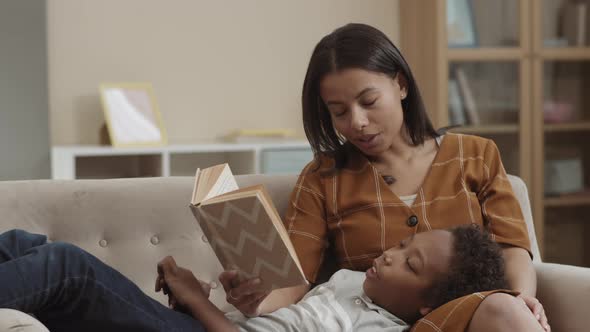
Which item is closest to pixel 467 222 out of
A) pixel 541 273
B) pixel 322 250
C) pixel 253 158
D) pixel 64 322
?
pixel 541 273

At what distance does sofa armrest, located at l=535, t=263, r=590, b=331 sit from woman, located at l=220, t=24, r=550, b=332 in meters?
0.04

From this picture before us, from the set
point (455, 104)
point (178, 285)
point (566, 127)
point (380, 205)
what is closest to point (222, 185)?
point (178, 285)

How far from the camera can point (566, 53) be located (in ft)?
12.1

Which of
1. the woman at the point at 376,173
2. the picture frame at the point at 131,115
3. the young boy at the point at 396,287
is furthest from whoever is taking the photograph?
the picture frame at the point at 131,115

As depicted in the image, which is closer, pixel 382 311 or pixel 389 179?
pixel 382 311

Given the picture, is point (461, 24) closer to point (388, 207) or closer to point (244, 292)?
point (388, 207)

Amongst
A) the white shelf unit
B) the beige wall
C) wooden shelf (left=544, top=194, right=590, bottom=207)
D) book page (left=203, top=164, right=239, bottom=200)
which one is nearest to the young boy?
book page (left=203, top=164, right=239, bottom=200)

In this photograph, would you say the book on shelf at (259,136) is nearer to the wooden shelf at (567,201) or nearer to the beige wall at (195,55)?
the beige wall at (195,55)

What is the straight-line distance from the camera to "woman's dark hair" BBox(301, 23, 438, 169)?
5.46ft

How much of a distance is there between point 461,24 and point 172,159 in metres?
1.36

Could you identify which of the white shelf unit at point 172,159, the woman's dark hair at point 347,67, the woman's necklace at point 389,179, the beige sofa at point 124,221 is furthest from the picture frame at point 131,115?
the woman's necklace at point 389,179

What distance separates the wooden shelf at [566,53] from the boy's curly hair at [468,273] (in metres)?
2.32

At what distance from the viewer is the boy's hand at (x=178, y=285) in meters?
1.48

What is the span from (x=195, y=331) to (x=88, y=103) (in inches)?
81.8
